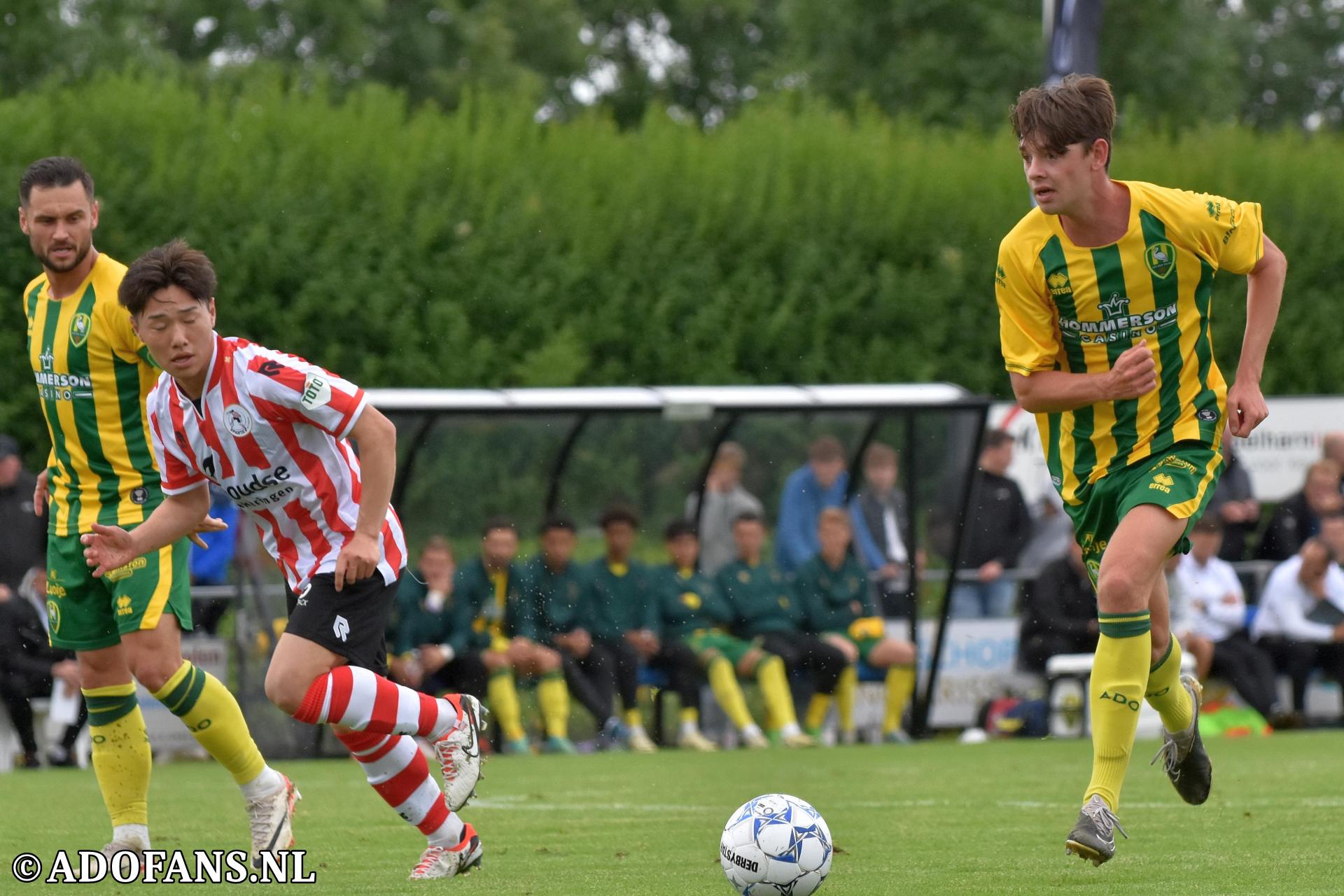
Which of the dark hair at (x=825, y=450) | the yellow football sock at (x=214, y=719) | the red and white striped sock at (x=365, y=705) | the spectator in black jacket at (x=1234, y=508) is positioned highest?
the red and white striped sock at (x=365, y=705)

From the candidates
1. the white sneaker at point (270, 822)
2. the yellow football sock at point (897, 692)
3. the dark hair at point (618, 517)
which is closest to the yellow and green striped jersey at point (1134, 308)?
the white sneaker at point (270, 822)

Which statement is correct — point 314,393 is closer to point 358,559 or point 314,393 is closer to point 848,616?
point 358,559

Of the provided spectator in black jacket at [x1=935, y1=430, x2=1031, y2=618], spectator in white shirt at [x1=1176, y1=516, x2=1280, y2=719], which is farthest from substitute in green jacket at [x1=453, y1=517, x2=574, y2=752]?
spectator in white shirt at [x1=1176, y1=516, x2=1280, y2=719]

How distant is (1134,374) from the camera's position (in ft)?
19.3

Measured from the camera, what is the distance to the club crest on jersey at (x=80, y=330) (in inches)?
266

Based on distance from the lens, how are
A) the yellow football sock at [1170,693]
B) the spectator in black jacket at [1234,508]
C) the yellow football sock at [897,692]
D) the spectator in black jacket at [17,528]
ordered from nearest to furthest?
the yellow football sock at [1170,693]
the spectator in black jacket at [17,528]
the yellow football sock at [897,692]
the spectator in black jacket at [1234,508]

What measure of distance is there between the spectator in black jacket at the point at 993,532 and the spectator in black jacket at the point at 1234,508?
1.62 meters

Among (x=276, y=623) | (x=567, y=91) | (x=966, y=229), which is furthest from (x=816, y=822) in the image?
(x=567, y=91)

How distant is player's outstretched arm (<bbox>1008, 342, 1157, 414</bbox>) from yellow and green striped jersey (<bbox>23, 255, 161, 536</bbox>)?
3007mm

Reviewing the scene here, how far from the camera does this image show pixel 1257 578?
1470 centimetres

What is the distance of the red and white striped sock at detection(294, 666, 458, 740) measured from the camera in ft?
18.8

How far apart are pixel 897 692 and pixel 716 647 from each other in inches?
53.5

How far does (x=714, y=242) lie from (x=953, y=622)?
4147 mm

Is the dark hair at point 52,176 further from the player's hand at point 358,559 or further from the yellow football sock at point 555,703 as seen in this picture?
the yellow football sock at point 555,703
